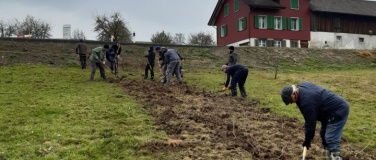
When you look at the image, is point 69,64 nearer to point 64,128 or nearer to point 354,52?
point 64,128

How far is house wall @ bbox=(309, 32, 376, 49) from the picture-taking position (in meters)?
39.1

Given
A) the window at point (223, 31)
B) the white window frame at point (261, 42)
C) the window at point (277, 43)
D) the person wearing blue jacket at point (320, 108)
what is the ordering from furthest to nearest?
the window at point (223, 31), the window at point (277, 43), the white window frame at point (261, 42), the person wearing blue jacket at point (320, 108)

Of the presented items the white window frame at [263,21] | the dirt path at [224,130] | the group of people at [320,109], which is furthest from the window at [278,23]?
the group of people at [320,109]

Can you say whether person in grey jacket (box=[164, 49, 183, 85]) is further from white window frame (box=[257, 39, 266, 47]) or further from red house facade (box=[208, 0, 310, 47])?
white window frame (box=[257, 39, 266, 47])

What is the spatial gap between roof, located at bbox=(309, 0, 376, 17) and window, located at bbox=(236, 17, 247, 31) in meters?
8.47

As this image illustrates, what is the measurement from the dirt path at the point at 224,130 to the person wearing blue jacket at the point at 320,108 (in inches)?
33.8

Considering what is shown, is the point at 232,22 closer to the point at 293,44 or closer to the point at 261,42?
the point at 261,42

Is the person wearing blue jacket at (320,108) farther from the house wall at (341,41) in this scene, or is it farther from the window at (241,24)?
A: the house wall at (341,41)

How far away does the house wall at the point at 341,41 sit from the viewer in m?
39.1

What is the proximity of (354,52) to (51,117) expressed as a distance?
3189 centimetres

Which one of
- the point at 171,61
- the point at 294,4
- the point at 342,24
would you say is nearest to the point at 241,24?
the point at 294,4

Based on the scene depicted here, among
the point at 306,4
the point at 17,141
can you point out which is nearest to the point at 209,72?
the point at 17,141

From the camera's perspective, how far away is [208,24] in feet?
143

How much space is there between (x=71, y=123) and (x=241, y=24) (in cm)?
3028
